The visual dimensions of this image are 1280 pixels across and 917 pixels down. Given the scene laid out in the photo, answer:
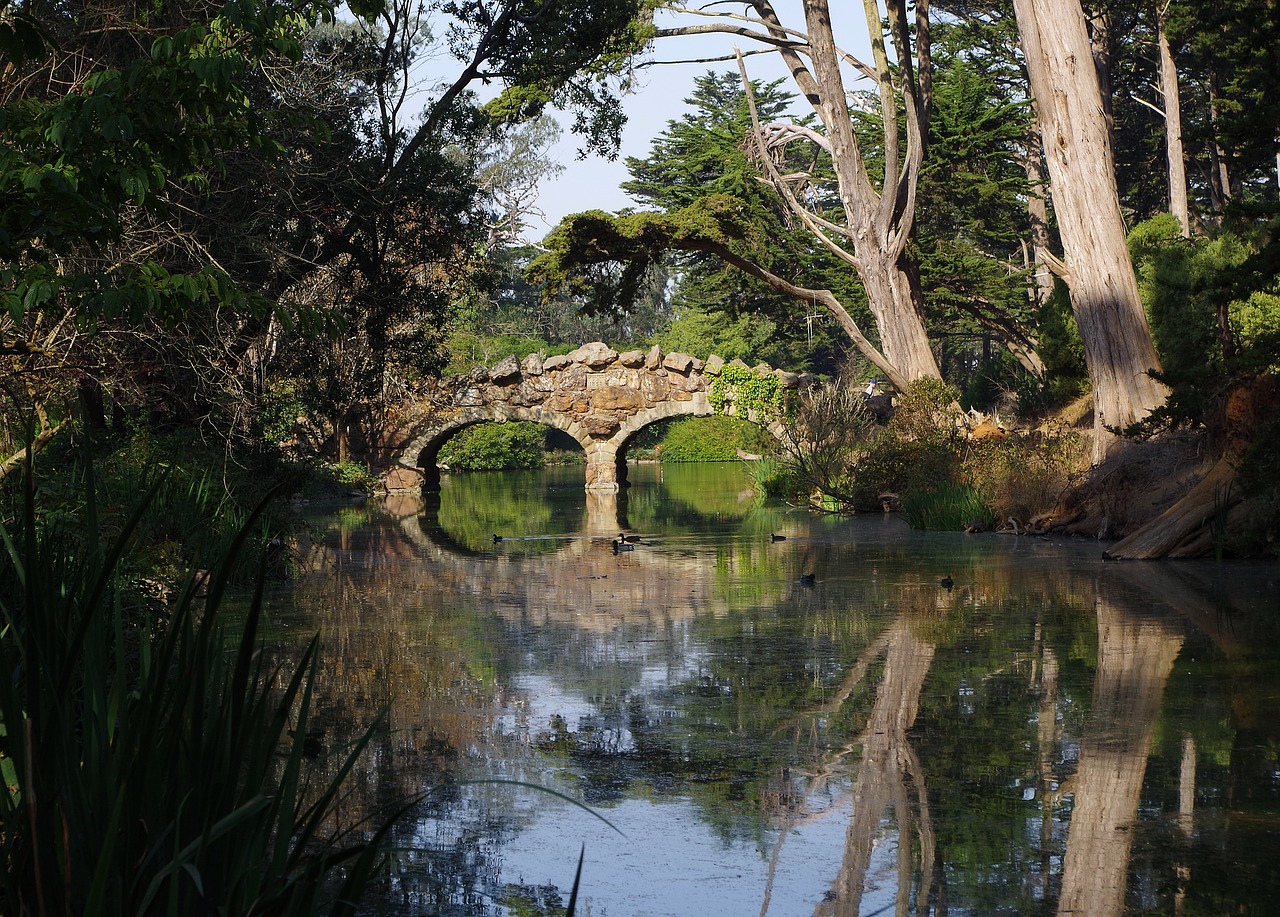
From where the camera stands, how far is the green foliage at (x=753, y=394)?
2806cm

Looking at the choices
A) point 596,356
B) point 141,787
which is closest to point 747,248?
point 596,356

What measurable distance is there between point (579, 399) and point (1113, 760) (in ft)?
85.7

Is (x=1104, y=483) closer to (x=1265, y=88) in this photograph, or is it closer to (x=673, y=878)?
(x=1265, y=88)

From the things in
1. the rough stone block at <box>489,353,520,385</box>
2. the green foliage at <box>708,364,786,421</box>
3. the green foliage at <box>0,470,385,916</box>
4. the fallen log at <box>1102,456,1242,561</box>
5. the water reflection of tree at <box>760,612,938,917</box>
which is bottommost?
the water reflection of tree at <box>760,612,938,917</box>

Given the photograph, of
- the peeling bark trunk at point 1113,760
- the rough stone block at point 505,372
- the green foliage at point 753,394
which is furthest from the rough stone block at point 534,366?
the peeling bark trunk at point 1113,760

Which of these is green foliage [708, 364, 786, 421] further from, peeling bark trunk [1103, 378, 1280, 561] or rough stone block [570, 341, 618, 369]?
peeling bark trunk [1103, 378, 1280, 561]

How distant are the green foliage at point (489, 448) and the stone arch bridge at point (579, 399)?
9.75 m

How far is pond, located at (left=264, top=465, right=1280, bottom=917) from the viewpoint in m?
3.65

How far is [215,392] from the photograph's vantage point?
10703 millimetres

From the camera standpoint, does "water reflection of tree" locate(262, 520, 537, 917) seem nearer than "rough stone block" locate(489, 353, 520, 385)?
Yes

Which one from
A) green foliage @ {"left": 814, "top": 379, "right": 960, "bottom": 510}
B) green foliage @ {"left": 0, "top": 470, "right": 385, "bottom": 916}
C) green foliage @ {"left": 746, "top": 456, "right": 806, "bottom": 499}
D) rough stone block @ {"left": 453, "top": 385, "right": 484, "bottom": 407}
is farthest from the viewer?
rough stone block @ {"left": 453, "top": 385, "right": 484, "bottom": 407}

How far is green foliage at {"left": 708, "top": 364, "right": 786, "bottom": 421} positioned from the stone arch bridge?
154cm

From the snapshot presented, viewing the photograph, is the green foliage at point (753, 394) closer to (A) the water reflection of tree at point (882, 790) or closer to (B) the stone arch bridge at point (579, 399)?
(B) the stone arch bridge at point (579, 399)

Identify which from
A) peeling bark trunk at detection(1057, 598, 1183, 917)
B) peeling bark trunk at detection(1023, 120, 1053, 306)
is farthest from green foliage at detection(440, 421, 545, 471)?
peeling bark trunk at detection(1057, 598, 1183, 917)
